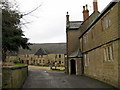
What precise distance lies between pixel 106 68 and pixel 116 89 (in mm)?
3061

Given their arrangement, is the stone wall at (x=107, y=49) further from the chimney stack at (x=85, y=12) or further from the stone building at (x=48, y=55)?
the stone building at (x=48, y=55)

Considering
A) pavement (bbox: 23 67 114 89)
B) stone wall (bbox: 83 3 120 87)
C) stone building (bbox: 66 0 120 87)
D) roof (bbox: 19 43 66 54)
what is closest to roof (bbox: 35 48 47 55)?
roof (bbox: 19 43 66 54)

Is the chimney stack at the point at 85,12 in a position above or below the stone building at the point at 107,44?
above

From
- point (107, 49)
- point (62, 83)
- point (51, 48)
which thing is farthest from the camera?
point (51, 48)

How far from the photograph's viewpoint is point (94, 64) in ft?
60.7

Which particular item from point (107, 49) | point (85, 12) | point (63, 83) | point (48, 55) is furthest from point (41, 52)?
point (107, 49)

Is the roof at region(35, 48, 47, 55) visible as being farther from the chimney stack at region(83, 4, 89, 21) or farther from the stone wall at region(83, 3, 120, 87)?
the stone wall at region(83, 3, 120, 87)

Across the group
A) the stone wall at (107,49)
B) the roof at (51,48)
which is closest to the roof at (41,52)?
the roof at (51,48)

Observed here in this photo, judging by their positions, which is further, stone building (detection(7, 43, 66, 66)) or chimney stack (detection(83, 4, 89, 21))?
stone building (detection(7, 43, 66, 66))

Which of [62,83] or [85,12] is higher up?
[85,12]

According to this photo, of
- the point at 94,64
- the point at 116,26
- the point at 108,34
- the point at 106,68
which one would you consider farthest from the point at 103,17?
the point at 94,64

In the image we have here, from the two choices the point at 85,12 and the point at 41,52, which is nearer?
the point at 85,12

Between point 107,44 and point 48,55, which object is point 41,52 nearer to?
point 48,55

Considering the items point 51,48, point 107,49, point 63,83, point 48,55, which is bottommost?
point 63,83
